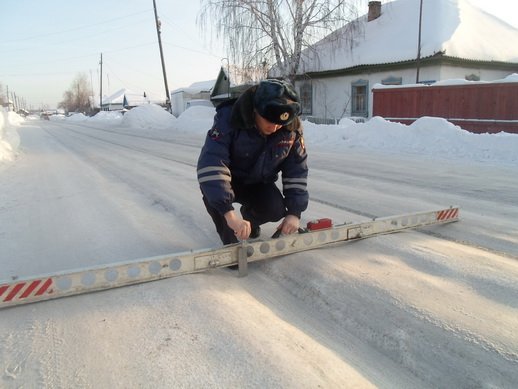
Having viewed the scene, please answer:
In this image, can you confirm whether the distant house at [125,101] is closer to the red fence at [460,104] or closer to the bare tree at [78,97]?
the bare tree at [78,97]

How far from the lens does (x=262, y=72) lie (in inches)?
887

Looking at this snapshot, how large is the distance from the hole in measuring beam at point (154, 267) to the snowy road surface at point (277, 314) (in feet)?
0.25

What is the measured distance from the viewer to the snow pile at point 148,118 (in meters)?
31.3

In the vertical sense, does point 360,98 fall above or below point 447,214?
above

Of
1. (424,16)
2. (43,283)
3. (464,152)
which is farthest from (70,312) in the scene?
(424,16)

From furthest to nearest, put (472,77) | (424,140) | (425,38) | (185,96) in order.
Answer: (185,96) → (472,77) → (425,38) → (424,140)

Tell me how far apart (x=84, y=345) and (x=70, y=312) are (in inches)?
15.2

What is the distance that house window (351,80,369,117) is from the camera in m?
22.4

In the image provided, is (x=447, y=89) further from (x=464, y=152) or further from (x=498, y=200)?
(x=498, y=200)

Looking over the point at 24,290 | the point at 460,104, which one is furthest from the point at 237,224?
the point at 460,104

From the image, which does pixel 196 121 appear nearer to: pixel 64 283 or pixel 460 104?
pixel 460 104

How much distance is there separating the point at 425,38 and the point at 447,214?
1867 centimetres

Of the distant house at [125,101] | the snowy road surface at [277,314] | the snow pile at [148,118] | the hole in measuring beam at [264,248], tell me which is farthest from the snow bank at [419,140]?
the distant house at [125,101]

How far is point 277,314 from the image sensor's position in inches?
94.9
